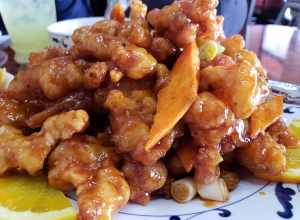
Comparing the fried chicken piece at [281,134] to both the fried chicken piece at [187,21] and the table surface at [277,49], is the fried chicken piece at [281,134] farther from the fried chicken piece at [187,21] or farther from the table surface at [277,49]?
the table surface at [277,49]

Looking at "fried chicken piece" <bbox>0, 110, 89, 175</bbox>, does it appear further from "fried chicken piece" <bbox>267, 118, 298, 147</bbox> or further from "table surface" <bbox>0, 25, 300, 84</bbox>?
"table surface" <bbox>0, 25, 300, 84</bbox>

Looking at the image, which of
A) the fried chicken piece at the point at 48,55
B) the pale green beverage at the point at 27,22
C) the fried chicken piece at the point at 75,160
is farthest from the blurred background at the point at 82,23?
the fried chicken piece at the point at 75,160

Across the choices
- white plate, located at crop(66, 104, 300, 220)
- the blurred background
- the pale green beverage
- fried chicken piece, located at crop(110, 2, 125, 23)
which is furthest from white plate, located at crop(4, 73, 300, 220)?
the pale green beverage

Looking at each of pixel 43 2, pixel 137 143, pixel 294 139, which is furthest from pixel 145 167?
pixel 43 2

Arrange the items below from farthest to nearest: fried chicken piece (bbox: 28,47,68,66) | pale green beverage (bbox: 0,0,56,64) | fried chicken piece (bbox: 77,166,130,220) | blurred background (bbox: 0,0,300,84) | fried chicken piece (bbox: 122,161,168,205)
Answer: pale green beverage (bbox: 0,0,56,64)
blurred background (bbox: 0,0,300,84)
fried chicken piece (bbox: 28,47,68,66)
fried chicken piece (bbox: 122,161,168,205)
fried chicken piece (bbox: 77,166,130,220)

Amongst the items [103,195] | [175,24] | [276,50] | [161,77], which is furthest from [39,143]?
[276,50]

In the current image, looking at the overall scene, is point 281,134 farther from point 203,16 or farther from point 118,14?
point 118,14

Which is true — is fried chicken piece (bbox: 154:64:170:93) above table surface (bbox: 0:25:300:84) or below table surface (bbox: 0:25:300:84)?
above
